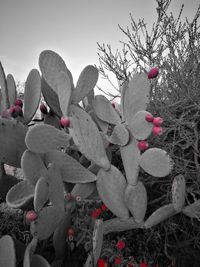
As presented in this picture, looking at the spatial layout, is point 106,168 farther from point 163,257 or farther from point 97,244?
point 163,257

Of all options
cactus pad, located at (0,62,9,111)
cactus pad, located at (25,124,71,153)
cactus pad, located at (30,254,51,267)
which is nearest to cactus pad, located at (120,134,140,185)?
cactus pad, located at (25,124,71,153)

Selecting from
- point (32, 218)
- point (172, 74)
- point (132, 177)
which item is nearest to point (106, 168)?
point (132, 177)

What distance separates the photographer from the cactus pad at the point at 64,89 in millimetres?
1323

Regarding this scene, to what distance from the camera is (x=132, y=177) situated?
130 centimetres

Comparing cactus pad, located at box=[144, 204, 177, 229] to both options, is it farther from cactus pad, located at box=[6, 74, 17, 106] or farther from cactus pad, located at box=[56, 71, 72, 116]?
cactus pad, located at box=[6, 74, 17, 106]

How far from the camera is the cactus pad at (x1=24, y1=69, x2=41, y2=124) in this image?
1505 millimetres

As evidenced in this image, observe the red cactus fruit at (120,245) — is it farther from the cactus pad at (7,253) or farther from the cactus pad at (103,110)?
the cactus pad at (103,110)

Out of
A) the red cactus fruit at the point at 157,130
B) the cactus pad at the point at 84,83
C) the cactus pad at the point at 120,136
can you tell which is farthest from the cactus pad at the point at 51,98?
the red cactus fruit at the point at 157,130

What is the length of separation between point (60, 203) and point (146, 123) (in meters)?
0.58

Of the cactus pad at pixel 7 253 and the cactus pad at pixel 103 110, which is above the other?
the cactus pad at pixel 103 110

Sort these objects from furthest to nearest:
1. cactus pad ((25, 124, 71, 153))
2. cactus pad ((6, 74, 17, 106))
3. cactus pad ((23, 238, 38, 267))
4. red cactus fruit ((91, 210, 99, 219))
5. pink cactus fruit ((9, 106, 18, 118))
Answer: cactus pad ((6, 74, 17, 106)) → red cactus fruit ((91, 210, 99, 219)) → pink cactus fruit ((9, 106, 18, 118)) → cactus pad ((25, 124, 71, 153)) → cactus pad ((23, 238, 38, 267))

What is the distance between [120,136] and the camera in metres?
1.36

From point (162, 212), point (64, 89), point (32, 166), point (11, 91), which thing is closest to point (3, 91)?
point (11, 91)

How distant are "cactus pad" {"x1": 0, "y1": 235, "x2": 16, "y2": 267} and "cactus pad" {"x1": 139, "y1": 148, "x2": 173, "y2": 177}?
2.34 feet
